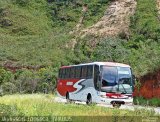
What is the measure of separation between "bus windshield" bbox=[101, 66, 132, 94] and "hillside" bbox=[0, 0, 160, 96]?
88.2 feet

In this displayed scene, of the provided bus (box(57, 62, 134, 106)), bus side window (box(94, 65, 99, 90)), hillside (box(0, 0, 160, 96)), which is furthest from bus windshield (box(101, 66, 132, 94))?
hillside (box(0, 0, 160, 96))

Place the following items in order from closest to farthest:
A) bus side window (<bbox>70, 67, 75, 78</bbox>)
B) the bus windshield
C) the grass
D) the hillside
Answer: the grass, the bus windshield, bus side window (<bbox>70, 67, 75, 78</bbox>), the hillside

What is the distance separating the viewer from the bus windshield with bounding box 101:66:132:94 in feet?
88.8

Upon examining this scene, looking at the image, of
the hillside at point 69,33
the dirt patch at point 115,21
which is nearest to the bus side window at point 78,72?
the hillside at point 69,33

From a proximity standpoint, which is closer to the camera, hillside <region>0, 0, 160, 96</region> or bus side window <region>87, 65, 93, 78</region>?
bus side window <region>87, 65, 93, 78</region>

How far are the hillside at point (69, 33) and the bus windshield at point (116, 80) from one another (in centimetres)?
2688

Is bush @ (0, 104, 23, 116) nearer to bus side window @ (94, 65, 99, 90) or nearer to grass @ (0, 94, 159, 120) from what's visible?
grass @ (0, 94, 159, 120)

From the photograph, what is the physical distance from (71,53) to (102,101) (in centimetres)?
4293

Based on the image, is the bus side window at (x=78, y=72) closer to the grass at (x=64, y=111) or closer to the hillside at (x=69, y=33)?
the grass at (x=64, y=111)

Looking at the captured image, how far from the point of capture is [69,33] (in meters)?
76.7

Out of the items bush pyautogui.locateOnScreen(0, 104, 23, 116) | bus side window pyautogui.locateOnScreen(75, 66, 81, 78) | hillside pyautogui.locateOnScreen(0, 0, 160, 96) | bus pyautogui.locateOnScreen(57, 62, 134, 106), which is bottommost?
bush pyautogui.locateOnScreen(0, 104, 23, 116)

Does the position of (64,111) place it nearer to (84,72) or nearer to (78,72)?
(84,72)

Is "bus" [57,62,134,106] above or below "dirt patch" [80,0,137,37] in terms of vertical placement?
below

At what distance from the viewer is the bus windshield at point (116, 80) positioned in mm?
27078
